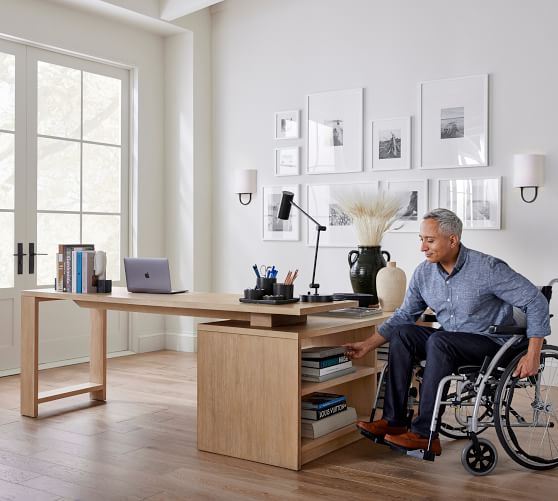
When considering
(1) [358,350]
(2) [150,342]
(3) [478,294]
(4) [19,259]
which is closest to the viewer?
(3) [478,294]

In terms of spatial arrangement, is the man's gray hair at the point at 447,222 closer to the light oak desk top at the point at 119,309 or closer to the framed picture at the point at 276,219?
the light oak desk top at the point at 119,309

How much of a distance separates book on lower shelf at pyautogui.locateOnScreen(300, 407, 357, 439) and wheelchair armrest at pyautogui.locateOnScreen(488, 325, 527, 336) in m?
0.93

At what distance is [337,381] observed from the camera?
352 cm

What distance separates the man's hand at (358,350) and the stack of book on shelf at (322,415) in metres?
0.24

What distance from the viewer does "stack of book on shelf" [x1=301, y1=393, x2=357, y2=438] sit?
3.48 m

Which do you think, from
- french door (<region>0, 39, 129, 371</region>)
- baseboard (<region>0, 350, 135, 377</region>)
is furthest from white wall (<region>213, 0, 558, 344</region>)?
baseboard (<region>0, 350, 135, 377</region>)

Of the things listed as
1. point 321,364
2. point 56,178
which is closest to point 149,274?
point 321,364

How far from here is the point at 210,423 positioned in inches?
139

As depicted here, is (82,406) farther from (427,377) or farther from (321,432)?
(427,377)

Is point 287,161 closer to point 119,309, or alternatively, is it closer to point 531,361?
point 119,309

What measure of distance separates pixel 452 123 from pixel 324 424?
2.93m

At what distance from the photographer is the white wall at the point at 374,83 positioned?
17.2ft

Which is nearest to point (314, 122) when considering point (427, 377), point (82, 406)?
point (82, 406)

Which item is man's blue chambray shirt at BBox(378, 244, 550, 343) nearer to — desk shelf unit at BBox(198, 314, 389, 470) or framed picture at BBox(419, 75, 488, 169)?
desk shelf unit at BBox(198, 314, 389, 470)
